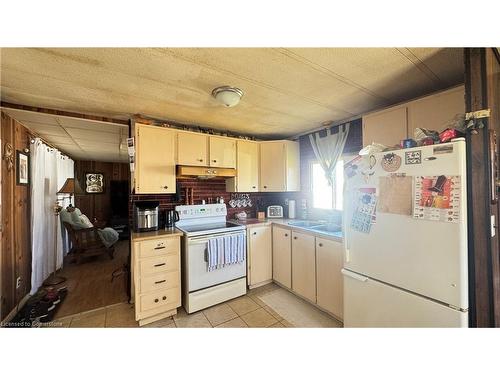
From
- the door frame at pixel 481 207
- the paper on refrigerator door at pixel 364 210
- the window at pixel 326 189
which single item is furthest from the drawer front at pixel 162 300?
the door frame at pixel 481 207

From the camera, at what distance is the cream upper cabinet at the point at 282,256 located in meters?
2.50

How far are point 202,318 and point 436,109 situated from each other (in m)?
2.80

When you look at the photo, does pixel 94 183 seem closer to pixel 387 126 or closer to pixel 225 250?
pixel 225 250

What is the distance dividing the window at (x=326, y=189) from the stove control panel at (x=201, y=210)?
138 cm

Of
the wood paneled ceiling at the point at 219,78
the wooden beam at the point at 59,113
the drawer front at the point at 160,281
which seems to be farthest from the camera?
the drawer front at the point at 160,281

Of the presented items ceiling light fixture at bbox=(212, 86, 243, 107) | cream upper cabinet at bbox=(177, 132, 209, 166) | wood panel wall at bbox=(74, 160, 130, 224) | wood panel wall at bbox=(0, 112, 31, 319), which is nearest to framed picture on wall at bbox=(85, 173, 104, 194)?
Answer: wood panel wall at bbox=(74, 160, 130, 224)

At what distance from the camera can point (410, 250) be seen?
3.78 feet

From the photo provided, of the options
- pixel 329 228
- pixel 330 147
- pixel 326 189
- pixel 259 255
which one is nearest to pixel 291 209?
pixel 326 189

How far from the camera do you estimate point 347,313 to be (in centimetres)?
155

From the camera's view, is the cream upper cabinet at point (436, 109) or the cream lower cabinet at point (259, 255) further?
the cream lower cabinet at point (259, 255)

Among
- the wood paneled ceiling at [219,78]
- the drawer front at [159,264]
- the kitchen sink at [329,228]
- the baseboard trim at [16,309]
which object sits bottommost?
the baseboard trim at [16,309]

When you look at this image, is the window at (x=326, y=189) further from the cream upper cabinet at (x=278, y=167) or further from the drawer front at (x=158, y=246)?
the drawer front at (x=158, y=246)

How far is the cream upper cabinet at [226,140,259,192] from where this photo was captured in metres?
2.83

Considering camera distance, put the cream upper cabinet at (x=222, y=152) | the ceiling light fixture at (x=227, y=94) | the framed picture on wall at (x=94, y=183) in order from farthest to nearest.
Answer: the framed picture on wall at (x=94, y=183), the cream upper cabinet at (x=222, y=152), the ceiling light fixture at (x=227, y=94)
